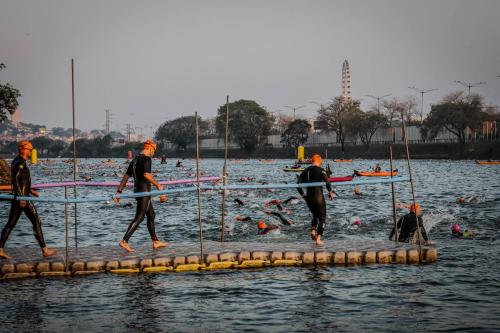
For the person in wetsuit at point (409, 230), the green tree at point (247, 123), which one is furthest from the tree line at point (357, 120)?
the person in wetsuit at point (409, 230)

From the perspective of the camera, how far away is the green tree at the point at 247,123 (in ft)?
595

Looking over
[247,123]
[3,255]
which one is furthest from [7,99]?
[247,123]

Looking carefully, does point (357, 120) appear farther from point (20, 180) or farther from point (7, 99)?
point (20, 180)

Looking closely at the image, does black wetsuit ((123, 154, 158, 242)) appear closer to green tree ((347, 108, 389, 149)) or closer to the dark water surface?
the dark water surface

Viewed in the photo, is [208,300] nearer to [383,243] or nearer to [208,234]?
[383,243]

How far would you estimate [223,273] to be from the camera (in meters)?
14.7

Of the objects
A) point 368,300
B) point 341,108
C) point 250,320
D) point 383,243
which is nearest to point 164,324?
point 250,320

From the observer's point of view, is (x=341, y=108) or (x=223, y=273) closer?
(x=223, y=273)

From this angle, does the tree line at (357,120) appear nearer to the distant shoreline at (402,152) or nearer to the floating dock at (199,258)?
the distant shoreline at (402,152)

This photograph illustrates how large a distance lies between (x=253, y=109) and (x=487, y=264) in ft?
564

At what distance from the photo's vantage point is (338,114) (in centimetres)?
16225

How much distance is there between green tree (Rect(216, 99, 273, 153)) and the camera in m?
181

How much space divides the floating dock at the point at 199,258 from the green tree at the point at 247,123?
16427cm

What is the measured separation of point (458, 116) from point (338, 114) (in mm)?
49120
